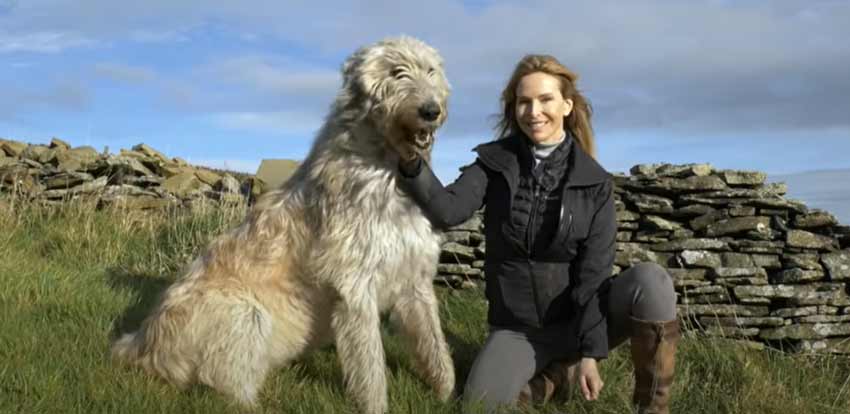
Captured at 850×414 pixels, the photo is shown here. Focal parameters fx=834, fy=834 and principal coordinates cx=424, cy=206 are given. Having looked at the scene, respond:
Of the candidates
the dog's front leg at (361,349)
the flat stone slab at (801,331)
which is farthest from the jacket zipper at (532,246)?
the flat stone slab at (801,331)

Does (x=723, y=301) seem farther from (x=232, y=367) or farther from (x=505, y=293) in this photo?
(x=232, y=367)

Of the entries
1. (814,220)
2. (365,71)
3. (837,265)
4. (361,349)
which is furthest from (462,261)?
(365,71)

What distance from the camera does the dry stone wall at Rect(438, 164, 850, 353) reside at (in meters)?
7.00

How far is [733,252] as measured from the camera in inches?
287

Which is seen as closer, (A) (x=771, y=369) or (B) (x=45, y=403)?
(B) (x=45, y=403)

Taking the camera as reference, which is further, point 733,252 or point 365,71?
point 733,252

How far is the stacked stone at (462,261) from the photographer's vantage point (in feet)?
24.3

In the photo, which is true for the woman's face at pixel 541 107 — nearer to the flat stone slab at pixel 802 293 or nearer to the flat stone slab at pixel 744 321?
the flat stone slab at pixel 744 321

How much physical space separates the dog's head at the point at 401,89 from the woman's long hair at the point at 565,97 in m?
0.82

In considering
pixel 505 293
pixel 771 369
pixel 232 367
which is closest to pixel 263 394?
pixel 232 367

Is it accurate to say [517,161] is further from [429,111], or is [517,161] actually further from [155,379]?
[155,379]

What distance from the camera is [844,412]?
18.5 feet

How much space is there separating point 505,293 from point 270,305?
143cm

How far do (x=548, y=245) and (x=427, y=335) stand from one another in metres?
0.90
